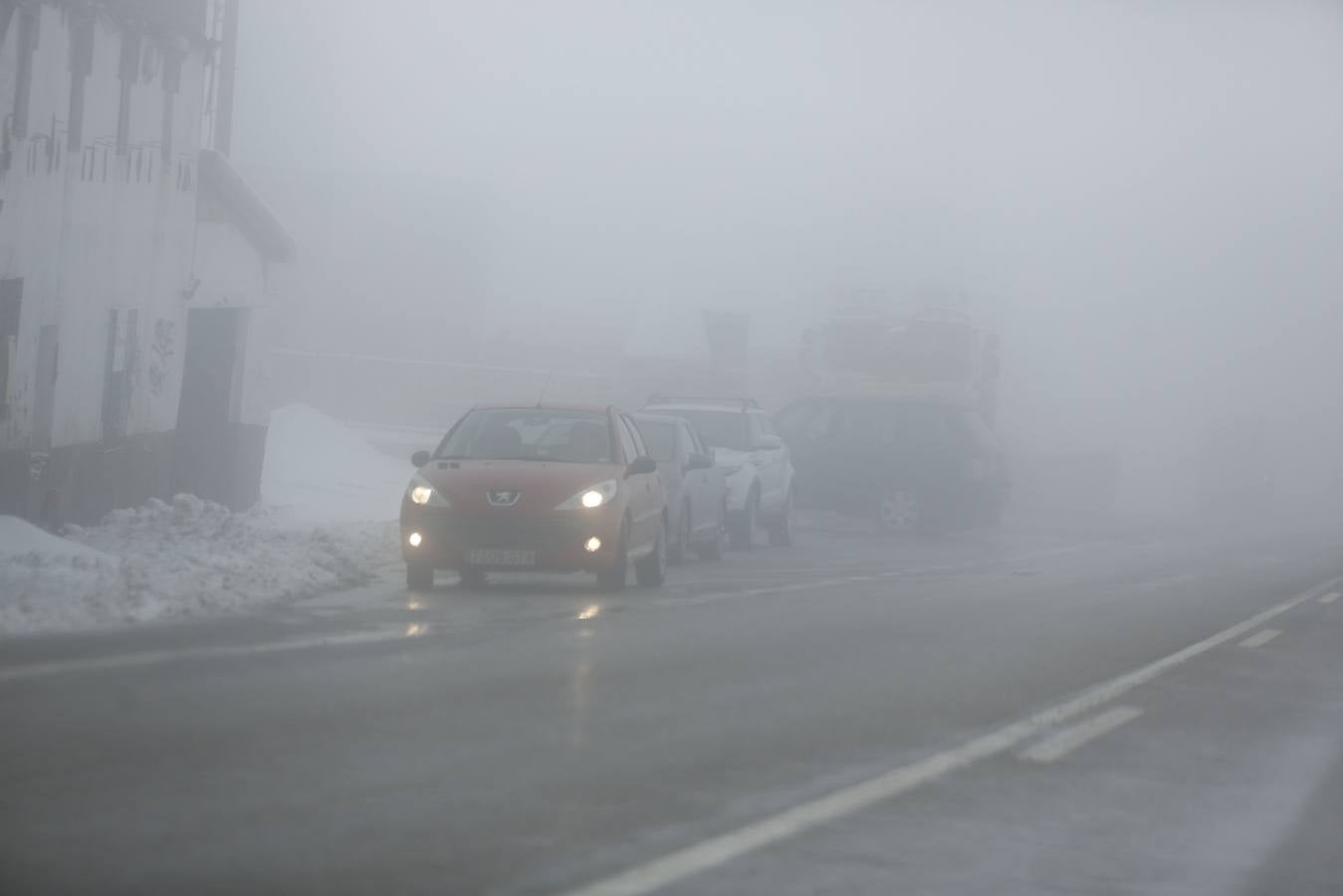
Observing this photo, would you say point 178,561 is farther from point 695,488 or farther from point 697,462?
point 695,488

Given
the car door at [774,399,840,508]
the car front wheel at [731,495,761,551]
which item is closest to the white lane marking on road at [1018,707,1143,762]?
the car front wheel at [731,495,761,551]

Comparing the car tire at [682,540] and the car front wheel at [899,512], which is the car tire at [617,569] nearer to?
the car tire at [682,540]

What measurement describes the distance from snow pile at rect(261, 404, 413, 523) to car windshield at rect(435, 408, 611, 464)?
6.91 metres

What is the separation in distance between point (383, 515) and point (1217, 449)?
171 ft

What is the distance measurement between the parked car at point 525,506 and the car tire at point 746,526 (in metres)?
7.85

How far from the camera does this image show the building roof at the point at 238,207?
76.6 ft

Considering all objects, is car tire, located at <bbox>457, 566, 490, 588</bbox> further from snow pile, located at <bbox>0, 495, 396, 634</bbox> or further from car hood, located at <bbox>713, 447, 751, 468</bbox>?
car hood, located at <bbox>713, 447, 751, 468</bbox>

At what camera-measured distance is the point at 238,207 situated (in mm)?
24375

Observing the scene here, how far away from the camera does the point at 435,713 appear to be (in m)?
8.84

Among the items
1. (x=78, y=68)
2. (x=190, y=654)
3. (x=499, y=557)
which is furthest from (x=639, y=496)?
(x=190, y=654)

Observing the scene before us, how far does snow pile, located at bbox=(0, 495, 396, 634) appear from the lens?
12109mm

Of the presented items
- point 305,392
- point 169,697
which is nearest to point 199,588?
point 169,697

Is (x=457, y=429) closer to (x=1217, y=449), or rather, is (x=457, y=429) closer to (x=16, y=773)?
(x=16, y=773)

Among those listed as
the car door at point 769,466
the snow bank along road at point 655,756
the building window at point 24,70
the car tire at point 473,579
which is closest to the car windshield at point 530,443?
the car tire at point 473,579
